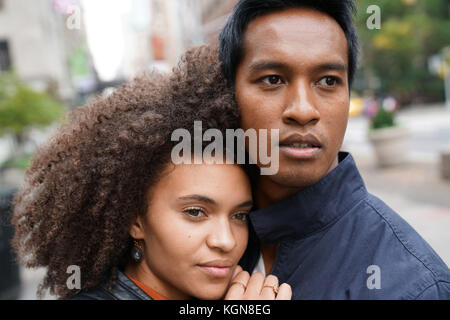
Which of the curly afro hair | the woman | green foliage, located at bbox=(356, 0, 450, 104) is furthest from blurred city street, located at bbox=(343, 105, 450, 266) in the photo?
green foliage, located at bbox=(356, 0, 450, 104)

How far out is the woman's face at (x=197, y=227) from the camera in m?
2.01

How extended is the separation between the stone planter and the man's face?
36.4ft

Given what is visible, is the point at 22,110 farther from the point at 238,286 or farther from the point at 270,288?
the point at 270,288

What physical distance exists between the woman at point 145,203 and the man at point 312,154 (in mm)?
153

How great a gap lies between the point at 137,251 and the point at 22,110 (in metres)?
14.4

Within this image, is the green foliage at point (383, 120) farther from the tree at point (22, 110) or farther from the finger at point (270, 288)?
the finger at point (270, 288)

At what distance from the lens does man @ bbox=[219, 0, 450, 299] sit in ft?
6.03

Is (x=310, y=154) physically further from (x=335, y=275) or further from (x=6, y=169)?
(x=6, y=169)

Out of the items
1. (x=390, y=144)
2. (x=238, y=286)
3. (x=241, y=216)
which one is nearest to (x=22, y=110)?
(x=390, y=144)

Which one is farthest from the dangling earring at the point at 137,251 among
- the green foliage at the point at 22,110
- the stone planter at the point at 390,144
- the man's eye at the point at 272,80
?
the green foliage at the point at 22,110

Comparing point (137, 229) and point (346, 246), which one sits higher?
point (137, 229)

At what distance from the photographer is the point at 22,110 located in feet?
49.2

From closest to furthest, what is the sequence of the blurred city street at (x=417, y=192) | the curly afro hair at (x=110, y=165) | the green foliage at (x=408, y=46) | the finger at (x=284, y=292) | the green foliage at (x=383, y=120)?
the finger at (x=284, y=292)
the curly afro hair at (x=110, y=165)
the blurred city street at (x=417, y=192)
the green foliage at (x=383, y=120)
the green foliage at (x=408, y=46)

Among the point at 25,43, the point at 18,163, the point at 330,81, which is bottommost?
the point at 330,81
